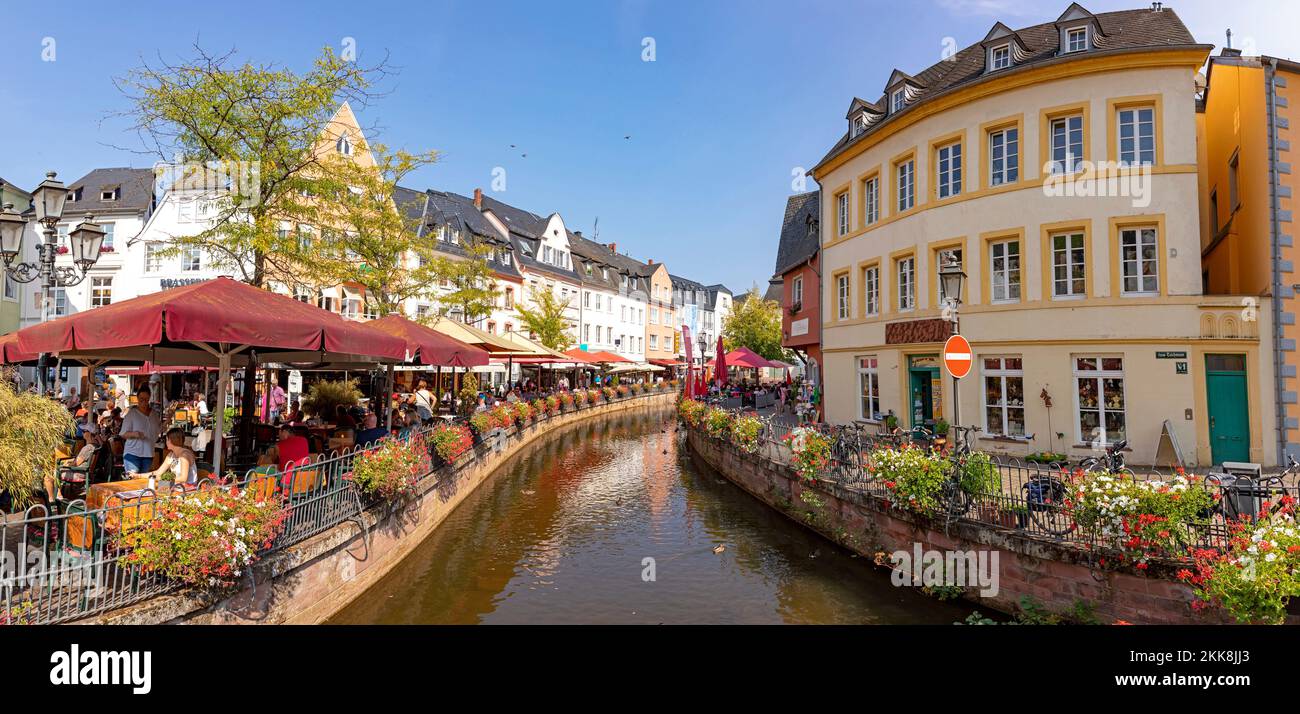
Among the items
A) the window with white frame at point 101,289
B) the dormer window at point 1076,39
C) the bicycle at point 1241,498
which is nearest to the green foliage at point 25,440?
the bicycle at point 1241,498

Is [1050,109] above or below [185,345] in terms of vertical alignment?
above

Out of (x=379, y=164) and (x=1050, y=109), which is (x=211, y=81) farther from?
(x=1050, y=109)

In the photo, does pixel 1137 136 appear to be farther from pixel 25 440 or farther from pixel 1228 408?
pixel 25 440

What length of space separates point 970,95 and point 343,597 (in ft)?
57.2

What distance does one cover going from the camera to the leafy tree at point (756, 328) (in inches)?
2094

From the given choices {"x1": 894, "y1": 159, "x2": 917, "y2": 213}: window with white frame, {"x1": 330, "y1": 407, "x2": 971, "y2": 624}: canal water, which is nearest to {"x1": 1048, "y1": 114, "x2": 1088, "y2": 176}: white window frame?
{"x1": 894, "y1": 159, "x2": 917, "y2": 213}: window with white frame

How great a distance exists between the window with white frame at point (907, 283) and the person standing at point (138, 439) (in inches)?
669

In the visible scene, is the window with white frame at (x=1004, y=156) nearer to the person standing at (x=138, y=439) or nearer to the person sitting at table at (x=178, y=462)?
the person sitting at table at (x=178, y=462)

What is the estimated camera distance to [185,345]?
9.29 meters

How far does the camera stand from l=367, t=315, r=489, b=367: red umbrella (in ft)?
36.0

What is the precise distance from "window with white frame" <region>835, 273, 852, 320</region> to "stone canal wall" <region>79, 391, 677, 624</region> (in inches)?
536

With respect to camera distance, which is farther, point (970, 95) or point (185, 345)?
point (970, 95)

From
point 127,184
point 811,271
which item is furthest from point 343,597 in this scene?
point 127,184
